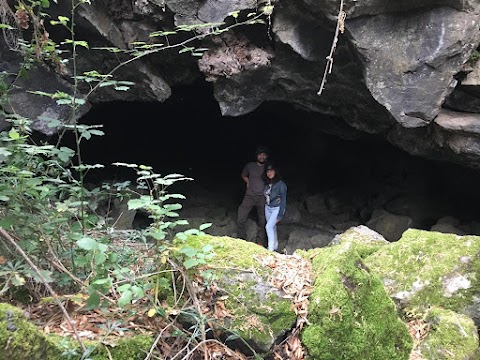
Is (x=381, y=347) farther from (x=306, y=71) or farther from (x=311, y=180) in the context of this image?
(x=311, y=180)

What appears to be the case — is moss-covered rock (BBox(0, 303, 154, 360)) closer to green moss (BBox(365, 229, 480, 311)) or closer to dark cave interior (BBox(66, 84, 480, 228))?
green moss (BBox(365, 229, 480, 311))

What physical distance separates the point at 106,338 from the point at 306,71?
4.62 metres

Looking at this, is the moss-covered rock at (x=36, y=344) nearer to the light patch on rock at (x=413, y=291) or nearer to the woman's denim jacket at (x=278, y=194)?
the light patch on rock at (x=413, y=291)

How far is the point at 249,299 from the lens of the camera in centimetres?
197

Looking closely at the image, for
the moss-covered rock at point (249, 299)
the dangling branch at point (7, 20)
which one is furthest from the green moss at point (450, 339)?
the dangling branch at point (7, 20)

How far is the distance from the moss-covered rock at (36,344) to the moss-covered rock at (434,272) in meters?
1.77

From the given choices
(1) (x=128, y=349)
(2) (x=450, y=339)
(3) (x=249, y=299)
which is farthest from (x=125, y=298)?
(2) (x=450, y=339)

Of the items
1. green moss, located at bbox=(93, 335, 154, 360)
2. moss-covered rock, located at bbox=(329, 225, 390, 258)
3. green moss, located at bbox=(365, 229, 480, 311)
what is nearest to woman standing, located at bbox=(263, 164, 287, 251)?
moss-covered rock, located at bbox=(329, 225, 390, 258)

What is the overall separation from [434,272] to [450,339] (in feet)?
1.79

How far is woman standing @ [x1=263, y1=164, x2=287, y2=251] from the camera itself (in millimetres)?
5891

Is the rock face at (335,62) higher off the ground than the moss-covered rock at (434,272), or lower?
higher

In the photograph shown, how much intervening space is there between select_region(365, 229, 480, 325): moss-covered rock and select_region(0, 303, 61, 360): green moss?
212 centimetres

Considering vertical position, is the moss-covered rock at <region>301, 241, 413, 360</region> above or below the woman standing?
above

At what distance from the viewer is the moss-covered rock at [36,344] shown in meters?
1.37
